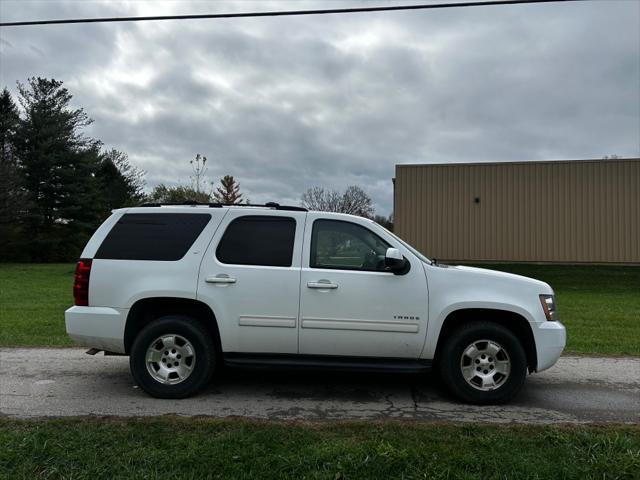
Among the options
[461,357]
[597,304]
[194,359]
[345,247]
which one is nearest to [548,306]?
[461,357]

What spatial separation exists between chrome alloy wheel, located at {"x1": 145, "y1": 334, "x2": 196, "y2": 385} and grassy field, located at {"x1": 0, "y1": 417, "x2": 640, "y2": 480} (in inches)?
30.2

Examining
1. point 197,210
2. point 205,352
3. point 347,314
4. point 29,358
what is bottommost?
point 29,358

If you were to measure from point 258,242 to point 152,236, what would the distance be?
1096 mm

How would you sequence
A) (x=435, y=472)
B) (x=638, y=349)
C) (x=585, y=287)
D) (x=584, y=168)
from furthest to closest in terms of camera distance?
1. (x=584, y=168)
2. (x=585, y=287)
3. (x=638, y=349)
4. (x=435, y=472)

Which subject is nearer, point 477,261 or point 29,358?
point 29,358

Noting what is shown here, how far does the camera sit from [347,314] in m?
4.95

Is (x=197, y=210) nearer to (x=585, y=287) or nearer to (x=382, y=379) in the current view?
(x=382, y=379)

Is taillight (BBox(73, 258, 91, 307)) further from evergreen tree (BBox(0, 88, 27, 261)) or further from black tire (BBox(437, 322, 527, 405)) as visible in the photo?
evergreen tree (BBox(0, 88, 27, 261))

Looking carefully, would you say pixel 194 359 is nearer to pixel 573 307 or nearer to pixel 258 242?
pixel 258 242

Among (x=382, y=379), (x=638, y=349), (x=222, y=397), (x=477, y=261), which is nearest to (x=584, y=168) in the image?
(x=477, y=261)

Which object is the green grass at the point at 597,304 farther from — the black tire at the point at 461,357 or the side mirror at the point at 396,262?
the side mirror at the point at 396,262

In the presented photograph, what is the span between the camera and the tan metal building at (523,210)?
75.4ft

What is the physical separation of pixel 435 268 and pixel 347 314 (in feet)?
3.24

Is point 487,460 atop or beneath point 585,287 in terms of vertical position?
beneath
